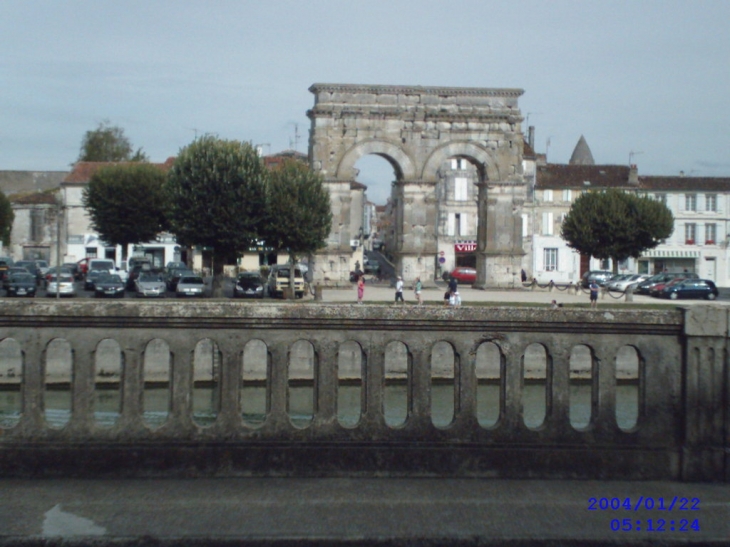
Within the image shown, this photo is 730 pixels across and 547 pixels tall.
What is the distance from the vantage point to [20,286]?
133 feet

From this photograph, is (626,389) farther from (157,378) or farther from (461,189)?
(461,189)

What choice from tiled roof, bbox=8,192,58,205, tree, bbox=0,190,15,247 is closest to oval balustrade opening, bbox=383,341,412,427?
tree, bbox=0,190,15,247

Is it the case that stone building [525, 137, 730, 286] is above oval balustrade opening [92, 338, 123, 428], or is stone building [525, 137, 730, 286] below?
above

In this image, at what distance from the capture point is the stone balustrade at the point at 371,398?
629cm

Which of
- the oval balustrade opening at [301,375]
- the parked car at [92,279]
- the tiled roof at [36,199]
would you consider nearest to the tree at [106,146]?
the tiled roof at [36,199]

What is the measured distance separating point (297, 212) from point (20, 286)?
13506mm

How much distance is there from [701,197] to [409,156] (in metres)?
36.7

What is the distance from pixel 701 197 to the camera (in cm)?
7019

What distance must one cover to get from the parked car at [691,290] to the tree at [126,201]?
102 feet

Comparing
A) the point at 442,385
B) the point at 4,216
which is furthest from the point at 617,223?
the point at 442,385

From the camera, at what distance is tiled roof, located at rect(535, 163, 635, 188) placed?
231 feet

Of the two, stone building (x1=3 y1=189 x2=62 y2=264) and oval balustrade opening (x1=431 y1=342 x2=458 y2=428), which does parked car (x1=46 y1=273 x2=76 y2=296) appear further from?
stone building (x1=3 y1=189 x2=62 y2=264)

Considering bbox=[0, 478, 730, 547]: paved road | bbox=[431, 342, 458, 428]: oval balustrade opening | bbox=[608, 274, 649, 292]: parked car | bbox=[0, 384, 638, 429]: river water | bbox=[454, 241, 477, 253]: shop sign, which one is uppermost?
bbox=[454, 241, 477, 253]: shop sign

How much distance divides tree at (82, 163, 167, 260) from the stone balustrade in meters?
50.8
